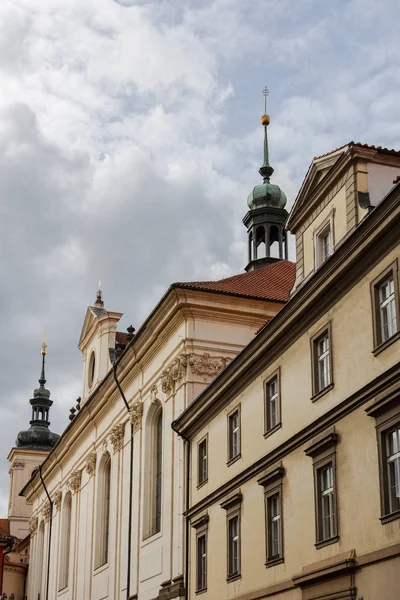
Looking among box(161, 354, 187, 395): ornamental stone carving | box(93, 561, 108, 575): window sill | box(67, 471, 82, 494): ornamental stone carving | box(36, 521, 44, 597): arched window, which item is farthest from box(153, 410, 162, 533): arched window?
box(36, 521, 44, 597): arched window

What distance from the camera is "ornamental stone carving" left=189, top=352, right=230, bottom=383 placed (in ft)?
103

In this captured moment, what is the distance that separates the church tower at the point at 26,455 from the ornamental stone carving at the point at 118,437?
4870 centimetres

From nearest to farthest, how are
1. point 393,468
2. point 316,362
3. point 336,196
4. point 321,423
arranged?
1. point 393,468
2. point 321,423
3. point 316,362
4. point 336,196

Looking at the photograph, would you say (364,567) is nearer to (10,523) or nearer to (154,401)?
(154,401)

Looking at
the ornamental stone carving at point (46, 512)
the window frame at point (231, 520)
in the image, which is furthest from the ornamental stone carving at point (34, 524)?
the window frame at point (231, 520)

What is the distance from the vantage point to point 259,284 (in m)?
34.2

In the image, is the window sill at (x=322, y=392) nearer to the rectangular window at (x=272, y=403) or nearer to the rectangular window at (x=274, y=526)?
the rectangular window at (x=272, y=403)

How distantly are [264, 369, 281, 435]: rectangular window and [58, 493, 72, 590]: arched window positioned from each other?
30.8 metres

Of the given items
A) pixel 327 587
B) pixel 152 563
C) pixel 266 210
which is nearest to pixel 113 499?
pixel 152 563

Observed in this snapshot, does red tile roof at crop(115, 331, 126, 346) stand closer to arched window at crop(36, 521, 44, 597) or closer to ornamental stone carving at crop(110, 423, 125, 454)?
ornamental stone carving at crop(110, 423, 125, 454)

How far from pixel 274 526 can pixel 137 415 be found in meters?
15.6

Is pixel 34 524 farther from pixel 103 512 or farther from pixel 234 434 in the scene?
pixel 234 434

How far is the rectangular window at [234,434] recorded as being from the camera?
80.2 ft

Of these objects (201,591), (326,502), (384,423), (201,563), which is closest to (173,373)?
(201,563)
